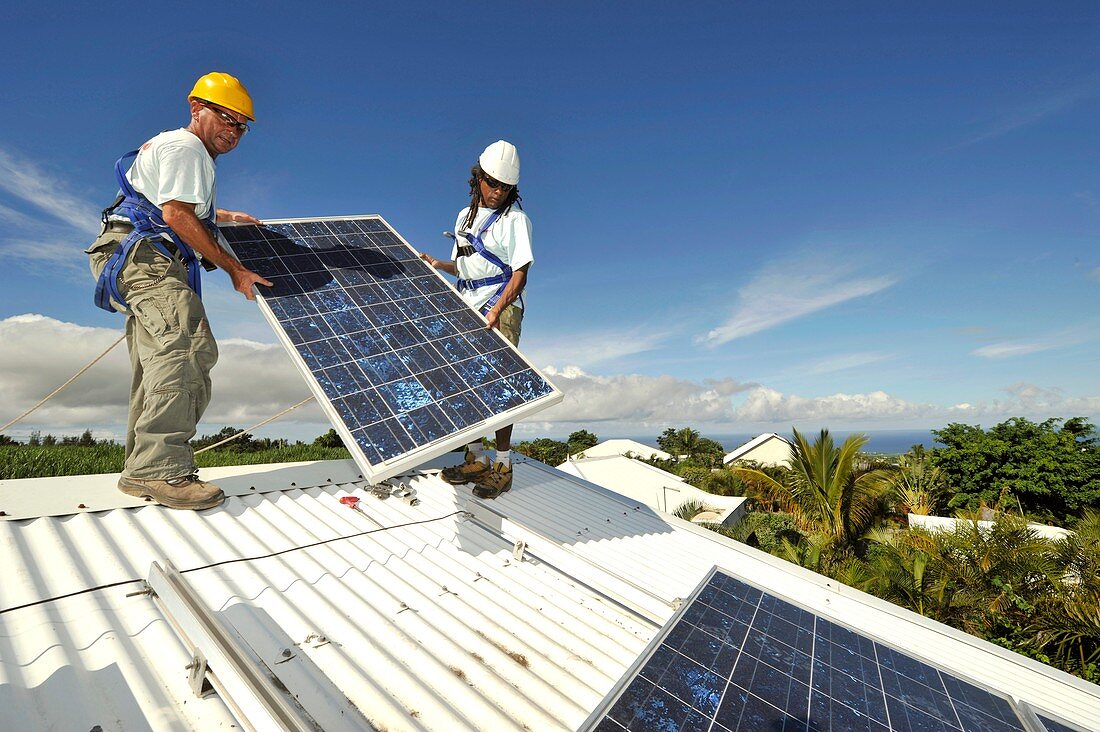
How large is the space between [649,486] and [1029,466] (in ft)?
78.7

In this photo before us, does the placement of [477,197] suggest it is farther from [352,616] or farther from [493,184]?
[352,616]

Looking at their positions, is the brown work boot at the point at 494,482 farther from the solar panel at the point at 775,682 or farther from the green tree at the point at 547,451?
the green tree at the point at 547,451

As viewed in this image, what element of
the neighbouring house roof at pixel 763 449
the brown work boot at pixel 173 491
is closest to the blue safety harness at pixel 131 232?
the brown work boot at pixel 173 491

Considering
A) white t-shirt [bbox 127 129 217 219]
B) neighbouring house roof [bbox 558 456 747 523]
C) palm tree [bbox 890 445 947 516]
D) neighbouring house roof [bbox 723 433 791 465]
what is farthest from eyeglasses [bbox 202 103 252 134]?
neighbouring house roof [bbox 723 433 791 465]

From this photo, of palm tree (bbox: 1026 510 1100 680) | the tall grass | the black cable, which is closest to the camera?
the black cable

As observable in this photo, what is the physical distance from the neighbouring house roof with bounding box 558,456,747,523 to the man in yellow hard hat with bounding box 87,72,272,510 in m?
25.1

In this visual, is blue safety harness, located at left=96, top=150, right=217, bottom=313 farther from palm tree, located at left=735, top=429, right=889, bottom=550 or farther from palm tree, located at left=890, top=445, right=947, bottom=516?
palm tree, located at left=890, top=445, right=947, bottom=516

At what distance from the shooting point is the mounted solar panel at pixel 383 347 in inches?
146

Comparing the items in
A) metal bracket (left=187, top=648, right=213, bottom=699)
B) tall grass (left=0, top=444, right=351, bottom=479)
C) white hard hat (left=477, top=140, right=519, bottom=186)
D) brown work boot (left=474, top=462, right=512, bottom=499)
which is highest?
white hard hat (left=477, top=140, right=519, bottom=186)

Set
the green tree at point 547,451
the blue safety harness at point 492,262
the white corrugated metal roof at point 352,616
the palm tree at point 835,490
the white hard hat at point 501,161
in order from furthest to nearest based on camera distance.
→ the green tree at point 547,451
the palm tree at point 835,490
the blue safety harness at point 492,262
the white hard hat at point 501,161
the white corrugated metal roof at point 352,616

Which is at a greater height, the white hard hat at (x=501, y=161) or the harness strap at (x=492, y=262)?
the white hard hat at (x=501, y=161)

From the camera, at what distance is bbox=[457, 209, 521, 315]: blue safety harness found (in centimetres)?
618

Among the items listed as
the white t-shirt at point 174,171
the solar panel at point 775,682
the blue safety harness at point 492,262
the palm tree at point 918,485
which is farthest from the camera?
the palm tree at point 918,485

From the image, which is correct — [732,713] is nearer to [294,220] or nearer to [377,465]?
[377,465]
